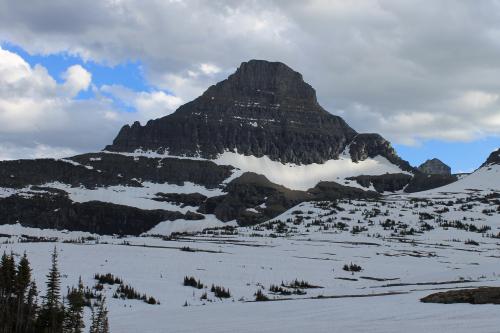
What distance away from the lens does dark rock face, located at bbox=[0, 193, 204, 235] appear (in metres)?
154

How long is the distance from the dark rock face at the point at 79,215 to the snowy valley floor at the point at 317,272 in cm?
10853

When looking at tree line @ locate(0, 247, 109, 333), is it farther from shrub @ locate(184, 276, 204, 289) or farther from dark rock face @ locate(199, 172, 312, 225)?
dark rock face @ locate(199, 172, 312, 225)

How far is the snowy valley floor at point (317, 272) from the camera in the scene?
36.2ft

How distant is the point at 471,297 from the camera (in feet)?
39.9

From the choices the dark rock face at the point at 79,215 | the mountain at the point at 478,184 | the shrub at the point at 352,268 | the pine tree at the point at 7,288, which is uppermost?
the mountain at the point at 478,184

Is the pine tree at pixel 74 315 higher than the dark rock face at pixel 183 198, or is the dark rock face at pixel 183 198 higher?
the dark rock face at pixel 183 198

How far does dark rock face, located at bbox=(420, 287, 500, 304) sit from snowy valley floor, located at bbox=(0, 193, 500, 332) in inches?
19.1

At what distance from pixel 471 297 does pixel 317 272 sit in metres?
15.1

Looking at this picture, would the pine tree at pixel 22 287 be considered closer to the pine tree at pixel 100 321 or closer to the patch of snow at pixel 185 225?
the pine tree at pixel 100 321

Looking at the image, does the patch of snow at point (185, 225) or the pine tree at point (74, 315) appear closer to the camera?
the pine tree at point (74, 315)

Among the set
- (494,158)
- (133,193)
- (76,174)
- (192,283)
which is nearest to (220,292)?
(192,283)

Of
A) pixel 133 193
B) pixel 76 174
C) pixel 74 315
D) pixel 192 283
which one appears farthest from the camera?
pixel 76 174

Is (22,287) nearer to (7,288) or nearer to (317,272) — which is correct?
(7,288)

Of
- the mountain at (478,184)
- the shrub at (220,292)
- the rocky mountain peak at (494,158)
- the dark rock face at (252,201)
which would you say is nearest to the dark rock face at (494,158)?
the rocky mountain peak at (494,158)
